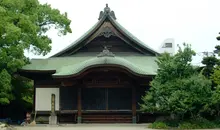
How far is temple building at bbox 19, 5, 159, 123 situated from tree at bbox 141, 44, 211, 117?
394 cm

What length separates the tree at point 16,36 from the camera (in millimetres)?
23438

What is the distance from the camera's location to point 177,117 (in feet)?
71.8

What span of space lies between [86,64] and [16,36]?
481cm

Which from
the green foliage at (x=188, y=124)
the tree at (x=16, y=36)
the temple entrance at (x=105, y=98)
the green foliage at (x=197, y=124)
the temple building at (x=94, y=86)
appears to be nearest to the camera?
the green foliage at (x=197, y=124)

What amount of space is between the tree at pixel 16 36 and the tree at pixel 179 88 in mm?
9164

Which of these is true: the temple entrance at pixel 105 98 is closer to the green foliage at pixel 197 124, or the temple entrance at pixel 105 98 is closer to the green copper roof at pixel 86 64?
the green copper roof at pixel 86 64

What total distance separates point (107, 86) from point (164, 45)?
33.1m

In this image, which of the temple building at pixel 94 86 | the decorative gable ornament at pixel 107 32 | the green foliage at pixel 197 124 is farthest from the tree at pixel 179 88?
the decorative gable ornament at pixel 107 32

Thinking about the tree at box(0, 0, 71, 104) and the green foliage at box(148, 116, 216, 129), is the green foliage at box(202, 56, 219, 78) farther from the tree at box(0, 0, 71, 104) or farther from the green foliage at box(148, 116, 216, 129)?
the tree at box(0, 0, 71, 104)

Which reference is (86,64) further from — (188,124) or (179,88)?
(188,124)

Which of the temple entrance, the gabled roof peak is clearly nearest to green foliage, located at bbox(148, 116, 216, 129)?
the temple entrance

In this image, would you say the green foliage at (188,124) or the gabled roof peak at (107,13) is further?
the gabled roof peak at (107,13)

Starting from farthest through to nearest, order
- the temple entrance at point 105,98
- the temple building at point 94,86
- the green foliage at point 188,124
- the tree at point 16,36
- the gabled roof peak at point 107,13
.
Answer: the gabled roof peak at point 107,13 → the temple entrance at point 105,98 → the temple building at point 94,86 → the tree at point 16,36 → the green foliage at point 188,124

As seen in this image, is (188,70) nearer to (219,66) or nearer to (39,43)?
(219,66)
